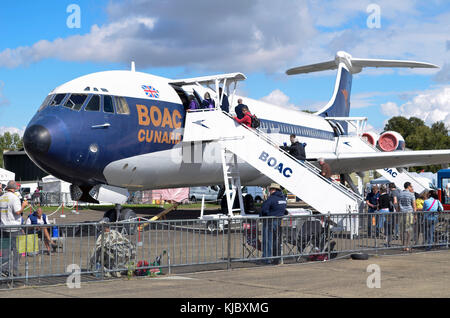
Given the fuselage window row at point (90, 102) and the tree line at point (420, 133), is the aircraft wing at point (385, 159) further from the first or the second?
the tree line at point (420, 133)

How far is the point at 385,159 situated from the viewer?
26188 millimetres

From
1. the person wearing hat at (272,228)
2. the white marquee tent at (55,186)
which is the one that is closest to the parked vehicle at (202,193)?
the white marquee tent at (55,186)

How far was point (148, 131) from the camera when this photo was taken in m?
17.0

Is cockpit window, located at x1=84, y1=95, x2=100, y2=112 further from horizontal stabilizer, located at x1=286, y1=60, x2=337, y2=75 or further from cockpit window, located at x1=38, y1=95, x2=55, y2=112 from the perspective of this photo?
horizontal stabilizer, located at x1=286, y1=60, x2=337, y2=75

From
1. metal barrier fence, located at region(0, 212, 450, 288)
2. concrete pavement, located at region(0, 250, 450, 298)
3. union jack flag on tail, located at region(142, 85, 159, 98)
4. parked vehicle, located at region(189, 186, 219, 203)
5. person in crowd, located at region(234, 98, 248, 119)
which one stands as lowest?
concrete pavement, located at region(0, 250, 450, 298)

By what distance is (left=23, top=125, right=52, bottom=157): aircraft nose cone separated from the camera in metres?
14.4

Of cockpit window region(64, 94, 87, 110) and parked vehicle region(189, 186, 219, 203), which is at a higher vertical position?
cockpit window region(64, 94, 87, 110)

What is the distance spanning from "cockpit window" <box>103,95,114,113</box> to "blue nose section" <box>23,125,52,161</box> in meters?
2.06

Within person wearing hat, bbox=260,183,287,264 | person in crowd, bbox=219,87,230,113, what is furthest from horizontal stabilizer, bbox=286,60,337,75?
person wearing hat, bbox=260,183,287,264

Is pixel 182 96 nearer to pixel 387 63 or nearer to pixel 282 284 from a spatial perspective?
pixel 282 284

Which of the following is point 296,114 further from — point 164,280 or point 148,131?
point 164,280

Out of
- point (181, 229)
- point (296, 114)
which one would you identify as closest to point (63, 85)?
point (181, 229)
